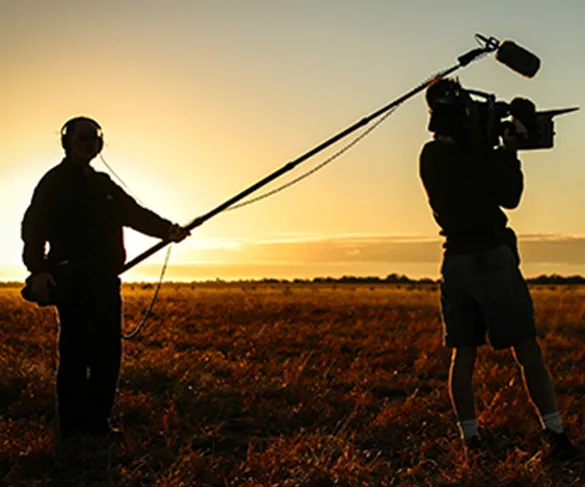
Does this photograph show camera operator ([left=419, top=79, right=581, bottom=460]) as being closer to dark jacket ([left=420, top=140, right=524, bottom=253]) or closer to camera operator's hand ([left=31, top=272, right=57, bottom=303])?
dark jacket ([left=420, top=140, right=524, bottom=253])

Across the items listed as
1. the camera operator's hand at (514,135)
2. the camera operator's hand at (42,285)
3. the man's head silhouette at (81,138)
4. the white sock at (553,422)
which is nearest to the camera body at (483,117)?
the camera operator's hand at (514,135)

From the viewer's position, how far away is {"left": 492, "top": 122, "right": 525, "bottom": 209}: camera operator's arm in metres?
4.82

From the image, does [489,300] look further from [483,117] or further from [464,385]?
[483,117]

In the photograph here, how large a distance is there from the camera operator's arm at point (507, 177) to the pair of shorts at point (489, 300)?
0.95 feet

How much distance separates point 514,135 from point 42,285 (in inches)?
123

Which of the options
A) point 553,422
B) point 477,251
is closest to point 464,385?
point 553,422

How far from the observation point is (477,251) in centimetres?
491

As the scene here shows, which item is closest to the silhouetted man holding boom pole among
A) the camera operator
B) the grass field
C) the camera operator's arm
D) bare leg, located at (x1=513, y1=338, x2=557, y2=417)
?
the grass field

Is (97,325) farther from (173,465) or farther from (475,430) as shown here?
(475,430)

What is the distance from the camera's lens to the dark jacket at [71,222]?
553cm

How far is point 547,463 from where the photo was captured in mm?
4848

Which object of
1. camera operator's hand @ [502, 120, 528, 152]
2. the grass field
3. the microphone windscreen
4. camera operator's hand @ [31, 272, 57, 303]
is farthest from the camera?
camera operator's hand @ [31, 272, 57, 303]

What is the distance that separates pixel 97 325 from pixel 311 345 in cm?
574

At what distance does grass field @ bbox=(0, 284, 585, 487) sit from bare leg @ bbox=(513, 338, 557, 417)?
28 centimetres
